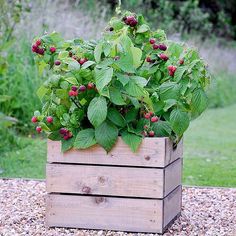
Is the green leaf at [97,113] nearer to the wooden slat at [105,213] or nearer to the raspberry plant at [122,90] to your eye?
the raspberry plant at [122,90]

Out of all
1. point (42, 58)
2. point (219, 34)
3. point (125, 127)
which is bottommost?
point (219, 34)

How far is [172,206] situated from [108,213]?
398 millimetres

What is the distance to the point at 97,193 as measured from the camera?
385 cm

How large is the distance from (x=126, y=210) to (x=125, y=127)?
0.44 metres

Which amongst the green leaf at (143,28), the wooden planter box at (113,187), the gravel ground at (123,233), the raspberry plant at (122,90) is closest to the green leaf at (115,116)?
the raspberry plant at (122,90)

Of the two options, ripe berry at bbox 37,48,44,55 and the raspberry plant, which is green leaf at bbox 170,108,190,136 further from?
→ ripe berry at bbox 37,48,44,55

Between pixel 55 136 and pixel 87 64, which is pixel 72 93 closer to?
pixel 87 64

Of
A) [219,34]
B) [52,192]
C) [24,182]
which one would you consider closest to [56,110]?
[52,192]

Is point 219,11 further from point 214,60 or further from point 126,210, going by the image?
point 126,210

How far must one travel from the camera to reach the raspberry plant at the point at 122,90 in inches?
145

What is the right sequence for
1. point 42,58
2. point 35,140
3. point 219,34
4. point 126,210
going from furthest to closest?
point 219,34, point 35,140, point 42,58, point 126,210

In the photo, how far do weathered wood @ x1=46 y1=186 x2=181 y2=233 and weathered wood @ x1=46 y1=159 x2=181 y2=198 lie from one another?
4cm

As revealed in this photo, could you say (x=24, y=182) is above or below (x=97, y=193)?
below

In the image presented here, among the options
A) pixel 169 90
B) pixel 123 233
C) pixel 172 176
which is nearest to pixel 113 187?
pixel 123 233
